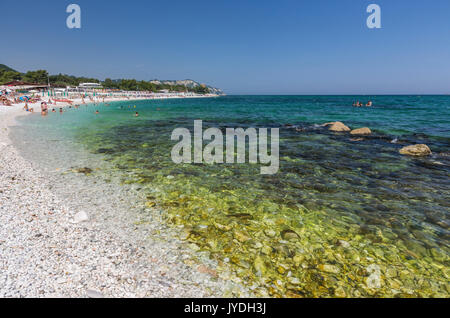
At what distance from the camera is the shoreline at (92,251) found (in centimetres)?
378

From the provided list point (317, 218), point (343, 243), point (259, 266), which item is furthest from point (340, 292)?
point (317, 218)

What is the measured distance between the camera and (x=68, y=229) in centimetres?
541

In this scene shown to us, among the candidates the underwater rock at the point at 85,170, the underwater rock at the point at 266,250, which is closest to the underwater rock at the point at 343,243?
the underwater rock at the point at 266,250

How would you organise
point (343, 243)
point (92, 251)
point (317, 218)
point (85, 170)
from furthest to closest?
point (85, 170) → point (317, 218) → point (343, 243) → point (92, 251)

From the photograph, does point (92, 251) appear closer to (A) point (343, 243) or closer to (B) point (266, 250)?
(B) point (266, 250)

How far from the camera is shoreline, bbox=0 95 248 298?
3.78 m

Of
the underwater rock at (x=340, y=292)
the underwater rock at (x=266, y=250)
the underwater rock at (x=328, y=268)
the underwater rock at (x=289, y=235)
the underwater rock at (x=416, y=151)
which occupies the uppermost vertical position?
the underwater rock at (x=416, y=151)

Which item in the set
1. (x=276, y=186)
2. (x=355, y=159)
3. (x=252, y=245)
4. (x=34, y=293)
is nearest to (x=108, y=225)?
(x=34, y=293)

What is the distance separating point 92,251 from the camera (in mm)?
4672

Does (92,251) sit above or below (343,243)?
above

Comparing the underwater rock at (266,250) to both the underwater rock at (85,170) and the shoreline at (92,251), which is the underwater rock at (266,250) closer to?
the shoreline at (92,251)

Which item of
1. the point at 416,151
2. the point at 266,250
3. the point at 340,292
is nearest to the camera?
the point at 340,292

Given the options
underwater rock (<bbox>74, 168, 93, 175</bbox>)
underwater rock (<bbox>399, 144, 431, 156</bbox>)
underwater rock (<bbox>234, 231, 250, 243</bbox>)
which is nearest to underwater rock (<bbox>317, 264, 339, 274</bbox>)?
underwater rock (<bbox>234, 231, 250, 243</bbox>)
